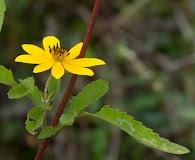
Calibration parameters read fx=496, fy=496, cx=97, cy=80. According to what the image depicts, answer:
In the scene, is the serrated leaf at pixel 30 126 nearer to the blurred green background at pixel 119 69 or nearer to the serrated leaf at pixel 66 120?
the serrated leaf at pixel 66 120

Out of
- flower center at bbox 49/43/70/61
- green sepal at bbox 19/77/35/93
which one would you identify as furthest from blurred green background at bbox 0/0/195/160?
green sepal at bbox 19/77/35/93

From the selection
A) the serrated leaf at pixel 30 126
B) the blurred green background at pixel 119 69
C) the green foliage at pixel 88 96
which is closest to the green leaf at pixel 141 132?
the green foliage at pixel 88 96

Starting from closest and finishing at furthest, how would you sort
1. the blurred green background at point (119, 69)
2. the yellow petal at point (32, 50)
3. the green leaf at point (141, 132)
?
1. the green leaf at point (141, 132)
2. the yellow petal at point (32, 50)
3. the blurred green background at point (119, 69)

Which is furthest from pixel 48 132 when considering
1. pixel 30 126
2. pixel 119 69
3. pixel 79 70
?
pixel 119 69

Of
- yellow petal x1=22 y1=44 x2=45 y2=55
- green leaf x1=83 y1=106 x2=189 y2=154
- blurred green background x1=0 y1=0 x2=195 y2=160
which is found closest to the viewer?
green leaf x1=83 y1=106 x2=189 y2=154

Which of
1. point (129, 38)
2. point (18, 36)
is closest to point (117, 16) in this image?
point (129, 38)

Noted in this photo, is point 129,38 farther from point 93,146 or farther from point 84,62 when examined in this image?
point 84,62

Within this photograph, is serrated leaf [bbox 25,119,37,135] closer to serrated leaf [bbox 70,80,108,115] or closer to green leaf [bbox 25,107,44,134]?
green leaf [bbox 25,107,44,134]
